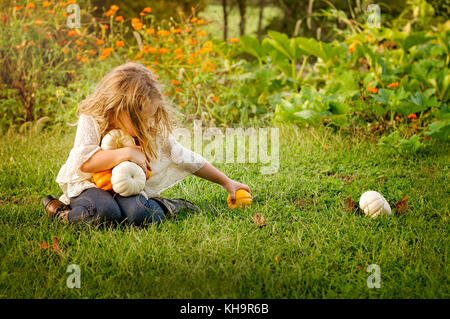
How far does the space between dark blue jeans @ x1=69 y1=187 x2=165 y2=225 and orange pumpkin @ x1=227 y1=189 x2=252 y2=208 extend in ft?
1.34

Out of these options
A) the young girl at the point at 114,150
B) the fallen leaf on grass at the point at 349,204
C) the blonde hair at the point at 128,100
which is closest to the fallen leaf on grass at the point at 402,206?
the fallen leaf on grass at the point at 349,204

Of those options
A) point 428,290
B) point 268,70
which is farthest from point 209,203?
point 268,70

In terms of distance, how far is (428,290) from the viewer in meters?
1.66

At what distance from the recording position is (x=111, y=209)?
7.22 feet

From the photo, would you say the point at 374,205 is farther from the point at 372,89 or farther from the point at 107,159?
the point at 372,89

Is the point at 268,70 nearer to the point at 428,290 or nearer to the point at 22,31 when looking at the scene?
the point at 22,31

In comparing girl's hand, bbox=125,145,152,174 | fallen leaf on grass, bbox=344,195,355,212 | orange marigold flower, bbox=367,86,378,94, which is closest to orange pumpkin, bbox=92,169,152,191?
girl's hand, bbox=125,145,152,174

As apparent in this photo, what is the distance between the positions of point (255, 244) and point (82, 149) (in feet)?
3.26

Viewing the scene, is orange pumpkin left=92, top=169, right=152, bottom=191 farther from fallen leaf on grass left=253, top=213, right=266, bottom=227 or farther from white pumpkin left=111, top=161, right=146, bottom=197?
fallen leaf on grass left=253, top=213, right=266, bottom=227

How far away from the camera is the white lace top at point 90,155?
2270 millimetres

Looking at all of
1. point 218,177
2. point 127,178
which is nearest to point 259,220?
point 218,177

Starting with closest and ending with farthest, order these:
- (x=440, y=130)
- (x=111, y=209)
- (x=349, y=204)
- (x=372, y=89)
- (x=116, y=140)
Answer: (x=111, y=209)
(x=116, y=140)
(x=349, y=204)
(x=440, y=130)
(x=372, y=89)
